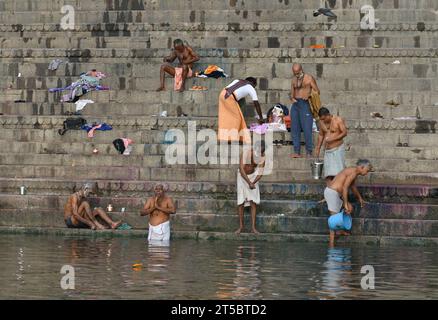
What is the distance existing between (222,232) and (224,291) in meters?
4.77

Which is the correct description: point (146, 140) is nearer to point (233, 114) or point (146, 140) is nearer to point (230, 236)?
point (233, 114)

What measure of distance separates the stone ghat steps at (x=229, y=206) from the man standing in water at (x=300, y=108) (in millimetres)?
1540

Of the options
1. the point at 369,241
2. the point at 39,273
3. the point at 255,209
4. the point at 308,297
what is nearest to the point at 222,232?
the point at 255,209

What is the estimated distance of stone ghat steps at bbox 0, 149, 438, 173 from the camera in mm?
19094

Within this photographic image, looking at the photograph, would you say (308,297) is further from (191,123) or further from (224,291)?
(191,123)

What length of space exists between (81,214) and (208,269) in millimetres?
3801

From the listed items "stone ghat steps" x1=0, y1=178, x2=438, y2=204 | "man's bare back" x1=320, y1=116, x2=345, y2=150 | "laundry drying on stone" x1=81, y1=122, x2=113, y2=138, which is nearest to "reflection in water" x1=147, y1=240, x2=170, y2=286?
"stone ghat steps" x1=0, y1=178, x2=438, y2=204

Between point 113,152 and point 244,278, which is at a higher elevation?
point 113,152

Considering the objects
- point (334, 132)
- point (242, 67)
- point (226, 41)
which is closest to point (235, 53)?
point (242, 67)

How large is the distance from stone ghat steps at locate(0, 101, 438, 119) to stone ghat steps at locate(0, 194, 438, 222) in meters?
2.69

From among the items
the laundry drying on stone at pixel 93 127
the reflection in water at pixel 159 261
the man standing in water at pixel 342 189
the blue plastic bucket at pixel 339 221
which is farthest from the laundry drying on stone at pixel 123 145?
the blue plastic bucket at pixel 339 221

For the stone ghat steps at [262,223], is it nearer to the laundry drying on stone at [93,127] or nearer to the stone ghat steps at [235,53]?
the laundry drying on stone at [93,127]

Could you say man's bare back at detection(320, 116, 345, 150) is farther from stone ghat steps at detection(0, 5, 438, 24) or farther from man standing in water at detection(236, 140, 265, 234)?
stone ghat steps at detection(0, 5, 438, 24)

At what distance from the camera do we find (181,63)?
21703 millimetres
